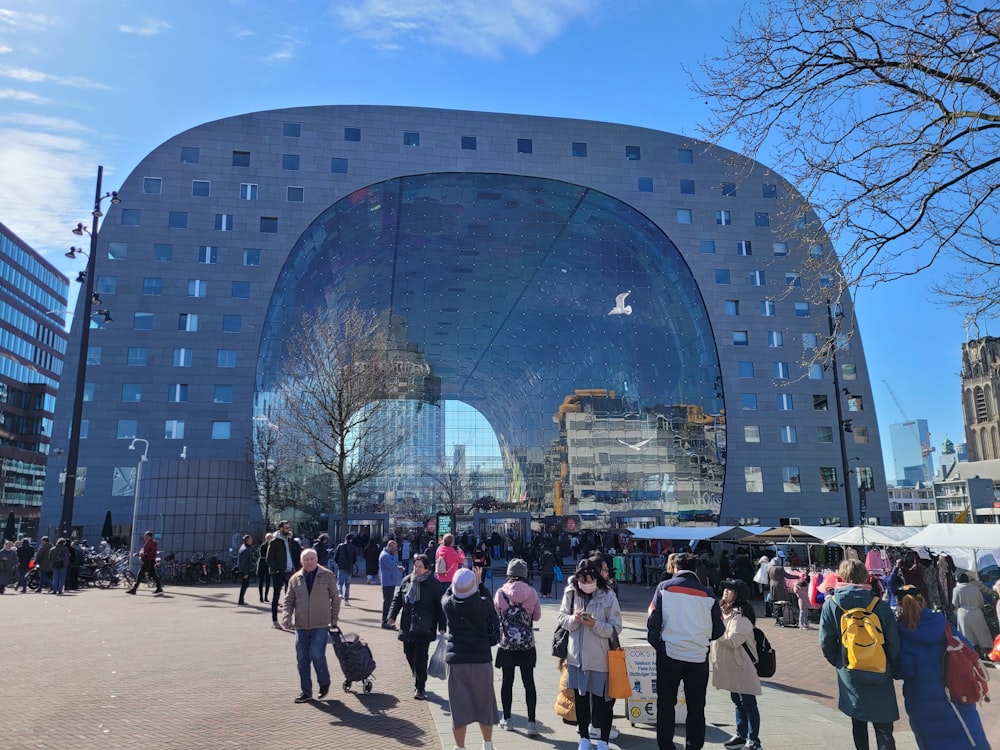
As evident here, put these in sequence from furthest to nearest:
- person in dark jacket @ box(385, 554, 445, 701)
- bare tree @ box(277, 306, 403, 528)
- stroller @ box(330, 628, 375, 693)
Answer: bare tree @ box(277, 306, 403, 528) → person in dark jacket @ box(385, 554, 445, 701) → stroller @ box(330, 628, 375, 693)

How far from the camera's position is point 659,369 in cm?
4953

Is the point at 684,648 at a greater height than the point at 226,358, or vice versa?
the point at 226,358

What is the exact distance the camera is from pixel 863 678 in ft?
19.1

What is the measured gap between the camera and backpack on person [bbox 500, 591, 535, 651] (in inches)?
302

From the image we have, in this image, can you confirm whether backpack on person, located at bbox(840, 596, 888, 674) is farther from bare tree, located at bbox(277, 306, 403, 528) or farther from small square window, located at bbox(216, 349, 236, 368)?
small square window, located at bbox(216, 349, 236, 368)

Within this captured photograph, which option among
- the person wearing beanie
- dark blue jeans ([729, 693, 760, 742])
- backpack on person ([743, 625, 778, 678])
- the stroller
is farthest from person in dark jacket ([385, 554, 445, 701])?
backpack on person ([743, 625, 778, 678])

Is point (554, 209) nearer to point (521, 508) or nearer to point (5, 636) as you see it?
point (521, 508)

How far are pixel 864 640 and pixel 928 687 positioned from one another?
0.53 metres

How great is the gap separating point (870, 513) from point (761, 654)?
49785mm

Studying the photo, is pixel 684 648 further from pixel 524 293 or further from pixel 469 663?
pixel 524 293

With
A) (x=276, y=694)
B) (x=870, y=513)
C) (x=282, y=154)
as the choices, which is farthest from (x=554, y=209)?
(x=276, y=694)

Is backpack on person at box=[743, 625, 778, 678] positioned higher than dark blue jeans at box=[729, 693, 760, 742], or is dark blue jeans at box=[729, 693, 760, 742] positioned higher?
backpack on person at box=[743, 625, 778, 678]

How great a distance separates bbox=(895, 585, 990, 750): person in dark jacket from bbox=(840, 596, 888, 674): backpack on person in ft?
0.49

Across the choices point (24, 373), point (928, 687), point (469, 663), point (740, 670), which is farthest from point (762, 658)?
point (24, 373)
